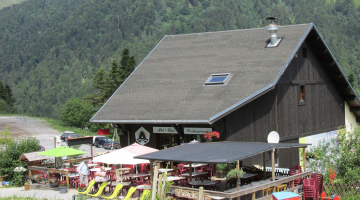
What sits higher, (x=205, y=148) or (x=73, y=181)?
(x=205, y=148)

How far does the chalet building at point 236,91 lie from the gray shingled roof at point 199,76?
45mm

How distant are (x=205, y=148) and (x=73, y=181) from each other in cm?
666

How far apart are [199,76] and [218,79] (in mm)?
1377

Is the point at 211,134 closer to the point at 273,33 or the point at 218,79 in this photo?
the point at 218,79

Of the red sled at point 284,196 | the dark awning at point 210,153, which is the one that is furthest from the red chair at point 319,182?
the red sled at point 284,196

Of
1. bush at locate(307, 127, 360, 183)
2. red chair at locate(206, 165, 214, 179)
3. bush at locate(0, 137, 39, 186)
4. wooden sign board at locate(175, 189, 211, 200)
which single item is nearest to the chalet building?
red chair at locate(206, 165, 214, 179)

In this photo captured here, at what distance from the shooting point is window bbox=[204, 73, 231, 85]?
20312 millimetres

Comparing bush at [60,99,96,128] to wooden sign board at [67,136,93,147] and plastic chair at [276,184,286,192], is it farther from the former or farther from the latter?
plastic chair at [276,184,286,192]

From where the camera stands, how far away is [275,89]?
20.2 metres

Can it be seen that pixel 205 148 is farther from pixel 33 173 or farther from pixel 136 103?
pixel 33 173

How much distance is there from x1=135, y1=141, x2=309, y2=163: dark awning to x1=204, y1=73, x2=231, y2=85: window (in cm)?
455

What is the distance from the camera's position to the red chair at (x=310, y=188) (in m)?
15.6

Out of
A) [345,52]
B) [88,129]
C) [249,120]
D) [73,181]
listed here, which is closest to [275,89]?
[249,120]

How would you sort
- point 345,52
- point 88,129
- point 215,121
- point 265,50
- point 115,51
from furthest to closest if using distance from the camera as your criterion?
point 115,51
point 345,52
point 88,129
point 265,50
point 215,121
